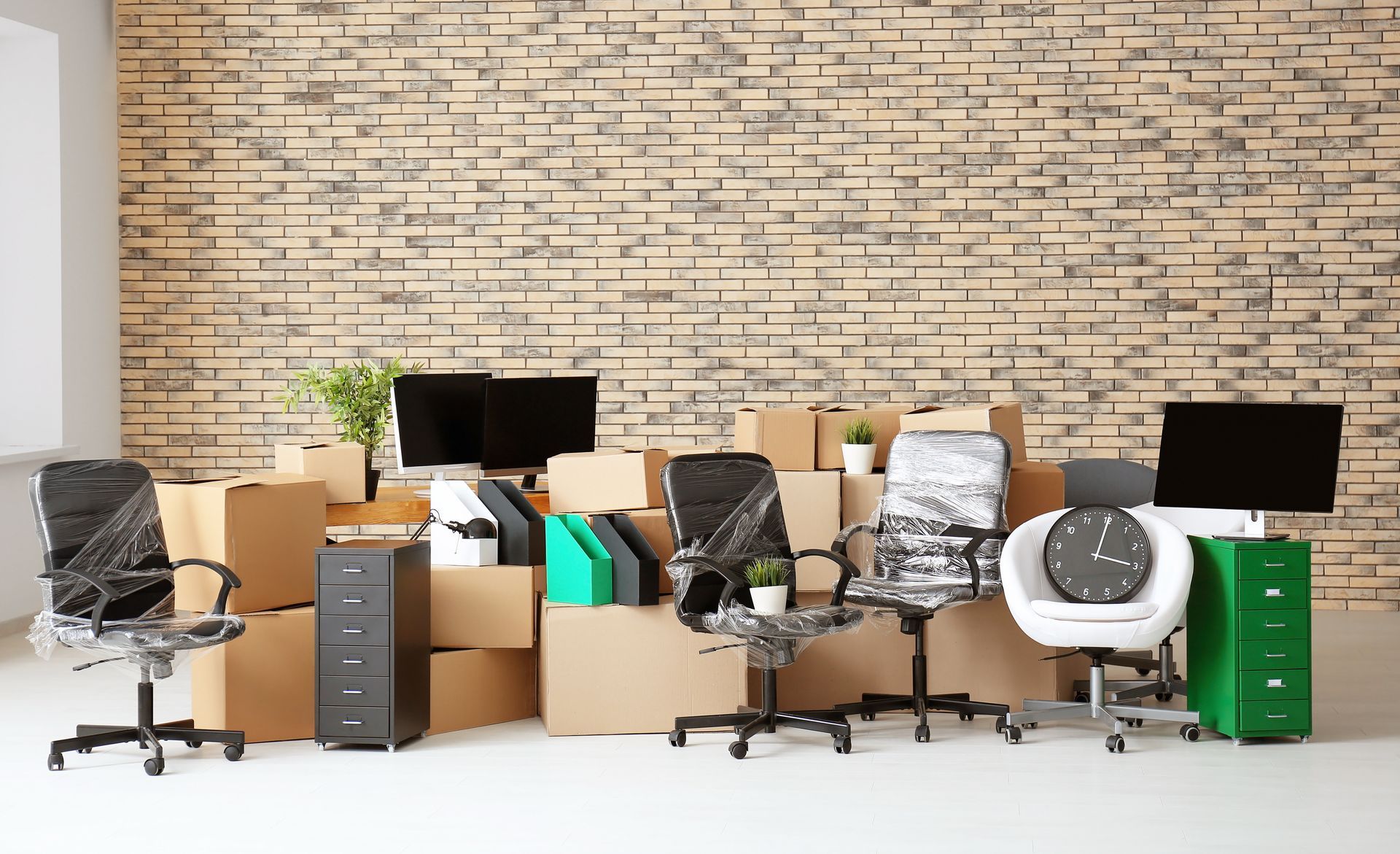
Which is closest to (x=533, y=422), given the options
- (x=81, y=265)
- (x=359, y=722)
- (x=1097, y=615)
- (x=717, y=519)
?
(x=717, y=519)

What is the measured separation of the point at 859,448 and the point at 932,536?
0.43m

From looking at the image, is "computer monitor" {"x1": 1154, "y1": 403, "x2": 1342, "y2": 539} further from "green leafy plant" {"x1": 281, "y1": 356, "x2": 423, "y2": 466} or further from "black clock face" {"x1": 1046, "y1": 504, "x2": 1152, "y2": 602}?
"green leafy plant" {"x1": 281, "y1": 356, "x2": 423, "y2": 466}

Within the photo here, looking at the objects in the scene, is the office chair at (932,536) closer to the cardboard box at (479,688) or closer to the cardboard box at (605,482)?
the cardboard box at (605,482)

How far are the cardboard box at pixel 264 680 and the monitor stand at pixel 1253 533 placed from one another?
3.08m

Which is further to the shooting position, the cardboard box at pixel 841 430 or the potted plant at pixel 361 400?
the potted plant at pixel 361 400

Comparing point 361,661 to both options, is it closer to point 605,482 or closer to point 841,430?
point 605,482

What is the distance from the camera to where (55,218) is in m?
6.64

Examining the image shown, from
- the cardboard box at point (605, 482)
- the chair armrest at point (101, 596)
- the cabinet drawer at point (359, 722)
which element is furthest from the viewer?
the cardboard box at point (605, 482)

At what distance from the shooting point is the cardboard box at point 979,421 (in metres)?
4.80

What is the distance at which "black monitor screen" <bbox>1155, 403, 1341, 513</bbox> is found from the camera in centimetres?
430

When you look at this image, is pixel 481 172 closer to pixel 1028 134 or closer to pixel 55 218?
pixel 55 218

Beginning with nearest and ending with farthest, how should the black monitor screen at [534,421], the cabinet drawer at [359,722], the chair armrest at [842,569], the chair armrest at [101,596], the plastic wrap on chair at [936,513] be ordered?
the chair armrest at [101,596], the cabinet drawer at [359,722], the chair armrest at [842,569], the plastic wrap on chair at [936,513], the black monitor screen at [534,421]

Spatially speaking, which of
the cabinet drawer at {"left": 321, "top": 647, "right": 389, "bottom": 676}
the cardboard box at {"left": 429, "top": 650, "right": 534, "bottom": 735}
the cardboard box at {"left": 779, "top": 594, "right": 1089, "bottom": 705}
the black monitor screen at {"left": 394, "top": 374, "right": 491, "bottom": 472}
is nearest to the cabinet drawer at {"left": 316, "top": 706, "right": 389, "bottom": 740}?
the cabinet drawer at {"left": 321, "top": 647, "right": 389, "bottom": 676}

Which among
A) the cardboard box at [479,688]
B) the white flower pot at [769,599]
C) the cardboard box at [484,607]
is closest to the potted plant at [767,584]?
the white flower pot at [769,599]
